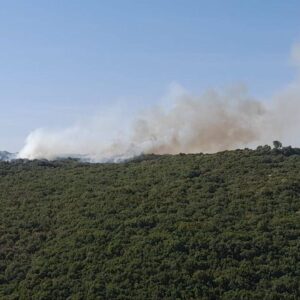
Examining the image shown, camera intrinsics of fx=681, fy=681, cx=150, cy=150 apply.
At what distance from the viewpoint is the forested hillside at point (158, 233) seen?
41.2 meters

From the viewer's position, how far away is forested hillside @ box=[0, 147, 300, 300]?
135 ft

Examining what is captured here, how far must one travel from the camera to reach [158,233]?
47125 mm

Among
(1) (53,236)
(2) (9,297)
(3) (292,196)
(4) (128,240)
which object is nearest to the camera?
(2) (9,297)

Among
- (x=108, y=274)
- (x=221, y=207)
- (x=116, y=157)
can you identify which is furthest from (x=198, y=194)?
(x=116, y=157)

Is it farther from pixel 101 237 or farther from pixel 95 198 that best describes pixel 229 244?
pixel 95 198

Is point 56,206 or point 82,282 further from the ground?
point 56,206

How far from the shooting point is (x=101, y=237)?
47.8 metres

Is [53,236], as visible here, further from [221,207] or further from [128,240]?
[221,207]

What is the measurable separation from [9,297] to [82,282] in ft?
15.1

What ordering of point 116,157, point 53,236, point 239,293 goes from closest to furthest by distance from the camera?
point 239,293 < point 53,236 < point 116,157

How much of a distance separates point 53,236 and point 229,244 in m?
13.5

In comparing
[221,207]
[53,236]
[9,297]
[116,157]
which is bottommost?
[9,297]

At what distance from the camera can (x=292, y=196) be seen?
2125 inches

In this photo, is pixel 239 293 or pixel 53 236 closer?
pixel 239 293
